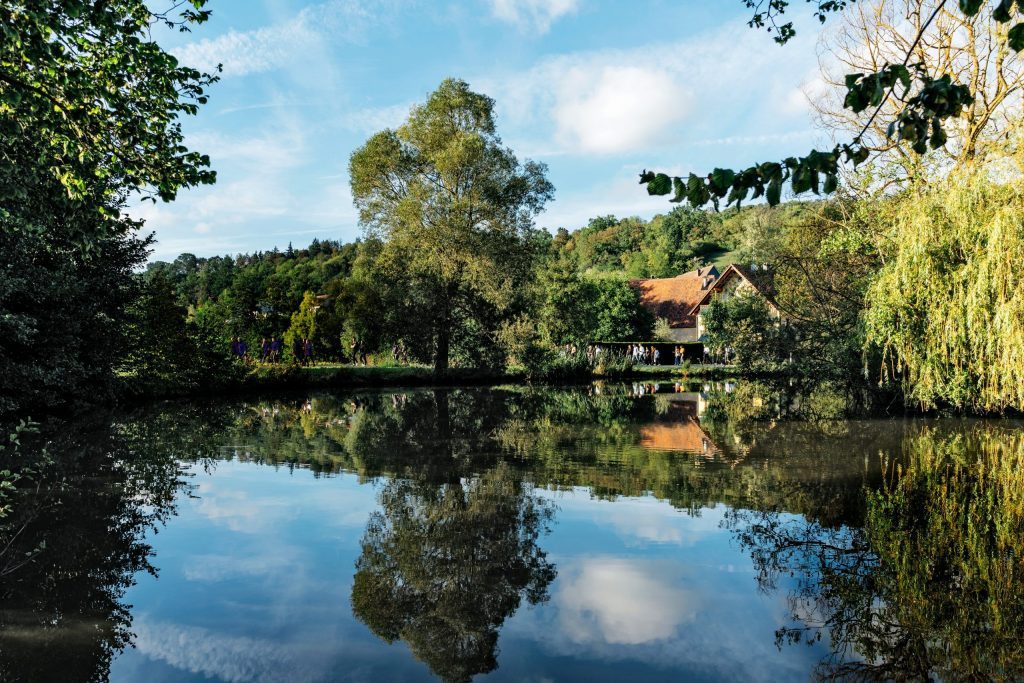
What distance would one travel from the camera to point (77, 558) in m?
5.95

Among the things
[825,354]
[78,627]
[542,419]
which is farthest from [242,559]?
[825,354]

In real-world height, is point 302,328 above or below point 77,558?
above

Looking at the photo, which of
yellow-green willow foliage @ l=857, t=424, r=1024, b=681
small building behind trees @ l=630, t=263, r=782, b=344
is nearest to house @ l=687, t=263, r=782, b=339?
small building behind trees @ l=630, t=263, r=782, b=344

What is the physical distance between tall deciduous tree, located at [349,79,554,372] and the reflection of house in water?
13392 mm

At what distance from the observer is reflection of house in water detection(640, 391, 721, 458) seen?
1222cm

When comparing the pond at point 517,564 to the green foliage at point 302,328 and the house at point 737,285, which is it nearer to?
the house at point 737,285

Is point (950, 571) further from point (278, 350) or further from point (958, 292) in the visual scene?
point (278, 350)

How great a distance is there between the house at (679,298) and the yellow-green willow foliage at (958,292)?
140 ft

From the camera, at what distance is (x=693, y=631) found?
4.66m

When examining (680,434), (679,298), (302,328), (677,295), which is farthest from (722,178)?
(677,295)

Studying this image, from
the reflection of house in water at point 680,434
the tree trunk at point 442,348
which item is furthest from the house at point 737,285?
the reflection of house in water at point 680,434

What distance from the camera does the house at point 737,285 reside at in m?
33.4

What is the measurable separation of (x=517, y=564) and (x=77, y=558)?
3.89 meters

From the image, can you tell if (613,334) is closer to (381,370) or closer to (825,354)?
(381,370)
